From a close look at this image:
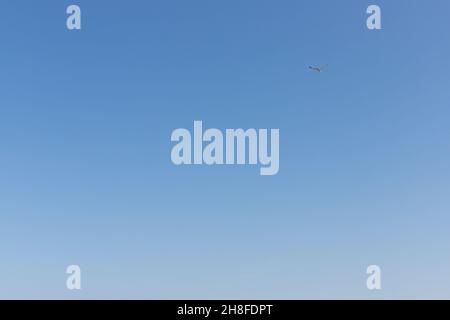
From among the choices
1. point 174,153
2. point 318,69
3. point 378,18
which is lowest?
point 174,153

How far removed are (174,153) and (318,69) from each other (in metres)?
11.0
